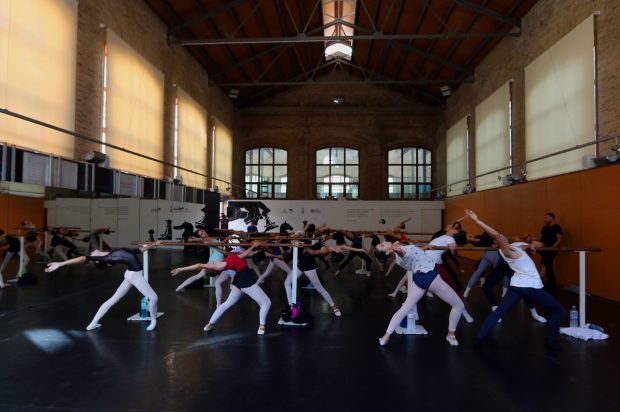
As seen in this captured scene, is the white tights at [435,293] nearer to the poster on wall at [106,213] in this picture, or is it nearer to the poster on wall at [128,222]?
the poster on wall at [106,213]

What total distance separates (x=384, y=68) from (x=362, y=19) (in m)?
4.68

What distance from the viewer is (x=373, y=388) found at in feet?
12.6

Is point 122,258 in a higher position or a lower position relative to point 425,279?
higher

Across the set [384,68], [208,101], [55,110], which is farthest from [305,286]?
[384,68]

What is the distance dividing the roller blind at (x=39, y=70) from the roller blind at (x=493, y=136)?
13620 mm

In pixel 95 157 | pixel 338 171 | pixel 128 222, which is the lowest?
pixel 128 222

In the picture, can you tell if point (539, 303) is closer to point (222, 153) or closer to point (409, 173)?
point (222, 153)

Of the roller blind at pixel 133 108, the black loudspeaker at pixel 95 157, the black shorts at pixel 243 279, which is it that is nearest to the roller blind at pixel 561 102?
the black shorts at pixel 243 279

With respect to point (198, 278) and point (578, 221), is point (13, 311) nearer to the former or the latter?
point (198, 278)

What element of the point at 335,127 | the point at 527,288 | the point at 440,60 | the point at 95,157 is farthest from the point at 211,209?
the point at 527,288

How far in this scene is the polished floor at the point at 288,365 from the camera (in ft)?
11.8

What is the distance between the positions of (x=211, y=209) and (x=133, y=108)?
6.97 meters

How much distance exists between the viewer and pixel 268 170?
2548 centimetres

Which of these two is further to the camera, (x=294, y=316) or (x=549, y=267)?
(x=549, y=267)
